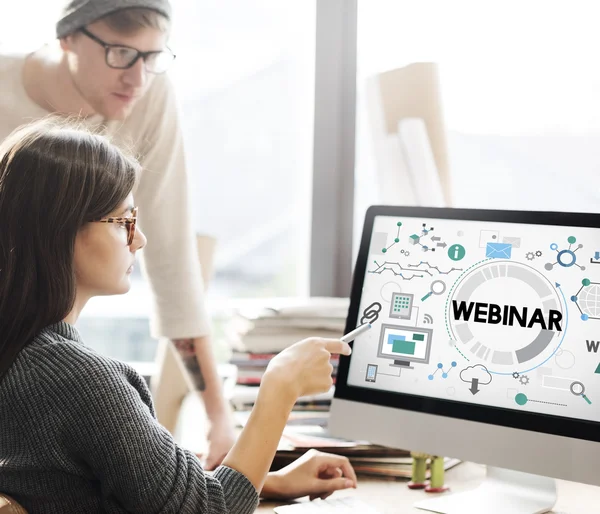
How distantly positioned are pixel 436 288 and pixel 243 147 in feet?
3.55

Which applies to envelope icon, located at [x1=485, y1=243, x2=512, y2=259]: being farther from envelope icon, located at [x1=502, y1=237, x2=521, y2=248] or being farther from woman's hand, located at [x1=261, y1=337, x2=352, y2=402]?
woman's hand, located at [x1=261, y1=337, x2=352, y2=402]

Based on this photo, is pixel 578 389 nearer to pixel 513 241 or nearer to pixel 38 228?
pixel 513 241

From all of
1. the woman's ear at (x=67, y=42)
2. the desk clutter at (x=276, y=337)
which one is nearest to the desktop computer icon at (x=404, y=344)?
the desk clutter at (x=276, y=337)

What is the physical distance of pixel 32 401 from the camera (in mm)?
902

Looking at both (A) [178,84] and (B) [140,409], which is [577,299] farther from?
(A) [178,84]

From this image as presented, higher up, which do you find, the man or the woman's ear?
the woman's ear

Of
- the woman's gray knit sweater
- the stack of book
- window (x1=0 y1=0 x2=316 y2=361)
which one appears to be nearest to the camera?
the woman's gray knit sweater

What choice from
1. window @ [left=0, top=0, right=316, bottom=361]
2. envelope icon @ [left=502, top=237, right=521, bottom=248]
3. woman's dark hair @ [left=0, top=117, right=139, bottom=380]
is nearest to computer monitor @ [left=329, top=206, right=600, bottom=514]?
envelope icon @ [left=502, top=237, right=521, bottom=248]

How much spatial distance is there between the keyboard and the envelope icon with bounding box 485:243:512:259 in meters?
0.44

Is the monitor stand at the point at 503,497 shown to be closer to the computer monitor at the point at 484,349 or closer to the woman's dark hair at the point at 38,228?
the computer monitor at the point at 484,349

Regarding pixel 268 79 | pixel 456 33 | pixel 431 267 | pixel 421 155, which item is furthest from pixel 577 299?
pixel 268 79

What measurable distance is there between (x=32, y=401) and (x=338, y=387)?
52cm

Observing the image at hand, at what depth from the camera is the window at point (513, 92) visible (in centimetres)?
161

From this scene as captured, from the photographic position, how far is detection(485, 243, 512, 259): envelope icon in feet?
3.83
